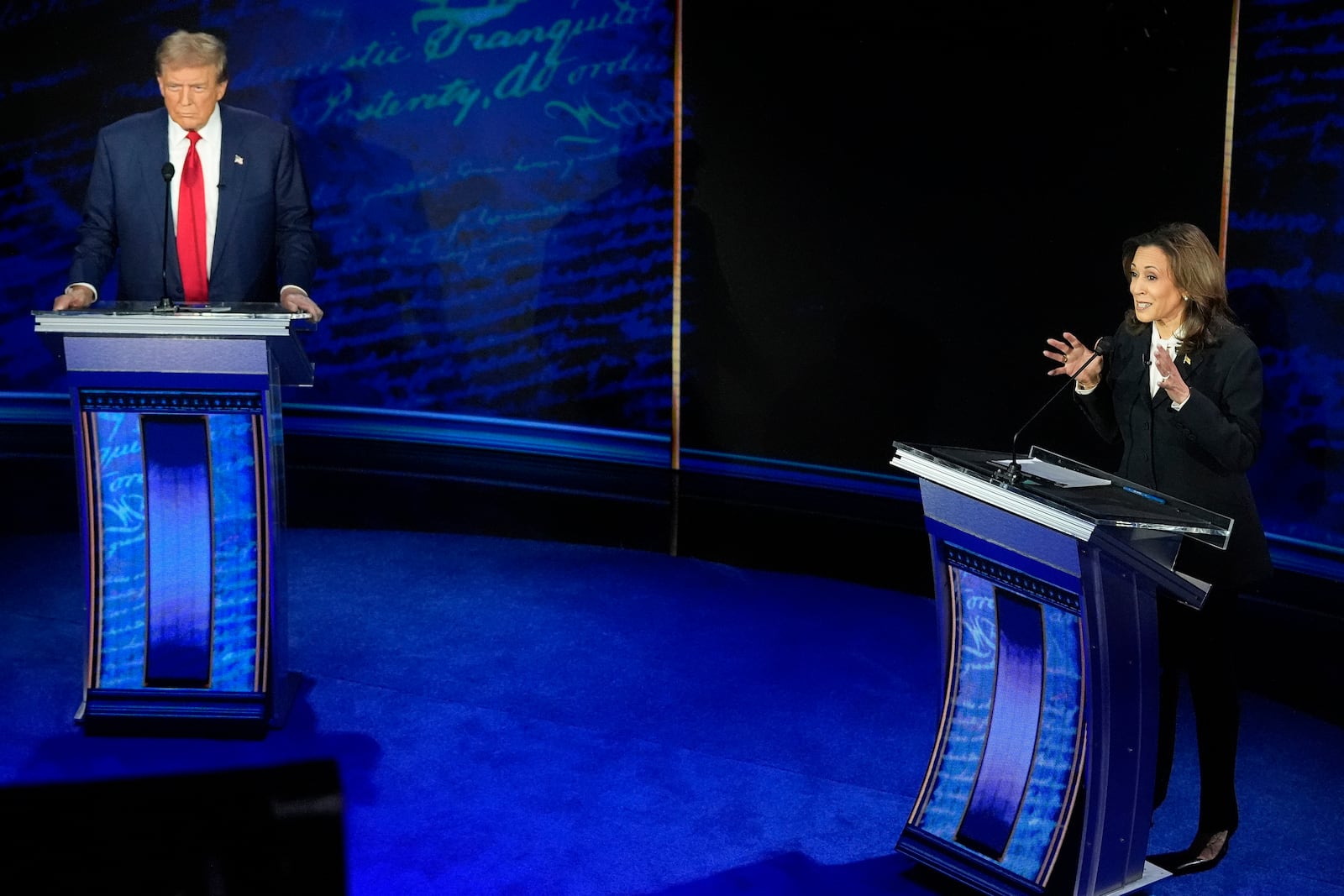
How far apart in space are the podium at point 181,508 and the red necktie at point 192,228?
1.63 feet

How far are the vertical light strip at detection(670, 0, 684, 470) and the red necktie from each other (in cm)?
193

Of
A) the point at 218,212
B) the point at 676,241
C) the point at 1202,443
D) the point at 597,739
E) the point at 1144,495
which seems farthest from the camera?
the point at 676,241

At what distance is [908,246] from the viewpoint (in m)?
4.81

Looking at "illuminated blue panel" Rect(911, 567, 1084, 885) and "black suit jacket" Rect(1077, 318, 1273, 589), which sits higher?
"black suit jacket" Rect(1077, 318, 1273, 589)

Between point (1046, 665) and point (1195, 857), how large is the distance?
72cm

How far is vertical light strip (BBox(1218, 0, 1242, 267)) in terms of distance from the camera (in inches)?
154

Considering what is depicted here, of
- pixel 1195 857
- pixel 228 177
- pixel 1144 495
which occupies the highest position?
pixel 228 177

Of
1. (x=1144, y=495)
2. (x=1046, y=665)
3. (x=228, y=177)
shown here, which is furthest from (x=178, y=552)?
(x=1144, y=495)

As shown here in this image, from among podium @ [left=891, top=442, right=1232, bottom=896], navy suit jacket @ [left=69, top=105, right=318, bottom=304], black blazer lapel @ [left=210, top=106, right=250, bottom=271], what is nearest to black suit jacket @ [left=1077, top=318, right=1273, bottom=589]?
podium @ [left=891, top=442, right=1232, bottom=896]

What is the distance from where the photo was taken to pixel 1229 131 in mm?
3973

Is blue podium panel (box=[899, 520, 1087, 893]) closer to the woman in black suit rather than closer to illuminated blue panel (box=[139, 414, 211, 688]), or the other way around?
the woman in black suit

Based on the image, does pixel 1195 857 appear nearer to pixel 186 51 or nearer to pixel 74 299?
pixel 74 299

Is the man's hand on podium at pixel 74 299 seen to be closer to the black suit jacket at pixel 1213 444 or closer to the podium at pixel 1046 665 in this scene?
the podium at pixel 1046 665

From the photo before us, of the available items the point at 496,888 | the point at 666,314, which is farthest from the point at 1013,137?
the point at 496,888
